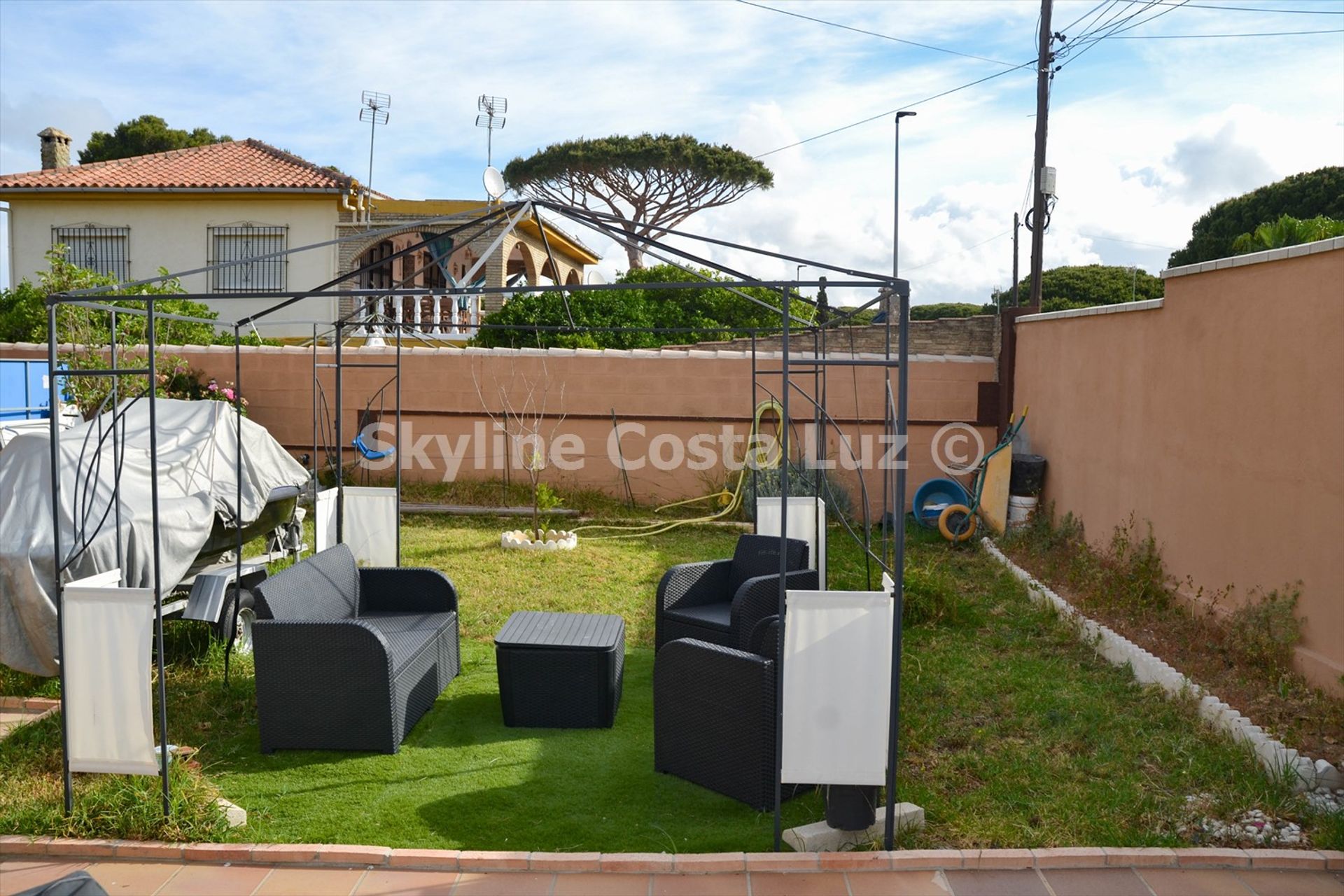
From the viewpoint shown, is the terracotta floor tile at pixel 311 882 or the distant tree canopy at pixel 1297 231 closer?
the terracotta floor tile at pixel 311 882

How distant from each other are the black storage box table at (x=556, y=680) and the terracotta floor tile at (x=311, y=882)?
4.63 feet

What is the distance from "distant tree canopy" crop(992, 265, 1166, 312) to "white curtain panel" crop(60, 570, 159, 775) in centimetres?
2708

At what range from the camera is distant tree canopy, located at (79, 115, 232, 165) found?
2831cm

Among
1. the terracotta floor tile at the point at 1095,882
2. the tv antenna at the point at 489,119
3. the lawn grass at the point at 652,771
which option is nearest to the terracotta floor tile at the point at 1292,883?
the lawn grass at the point at 652,771

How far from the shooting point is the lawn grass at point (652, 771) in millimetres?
3732

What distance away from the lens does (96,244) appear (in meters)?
18.1

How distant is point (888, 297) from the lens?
14.0ft

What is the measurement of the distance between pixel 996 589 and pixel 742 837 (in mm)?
4506

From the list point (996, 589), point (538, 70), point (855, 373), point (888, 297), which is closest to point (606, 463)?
point (855, 373)

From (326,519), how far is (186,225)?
554 inches

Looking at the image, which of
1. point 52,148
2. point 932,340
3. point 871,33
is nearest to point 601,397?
point 932,340

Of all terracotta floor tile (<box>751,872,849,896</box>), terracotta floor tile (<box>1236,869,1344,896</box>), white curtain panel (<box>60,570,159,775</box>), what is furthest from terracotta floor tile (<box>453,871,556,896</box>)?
terracotta floor tile (<box>1236,869,1344,896</box>)

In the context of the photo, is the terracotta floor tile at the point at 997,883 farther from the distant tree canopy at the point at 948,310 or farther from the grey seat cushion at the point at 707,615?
the distant tree canopy at the point at 948,310

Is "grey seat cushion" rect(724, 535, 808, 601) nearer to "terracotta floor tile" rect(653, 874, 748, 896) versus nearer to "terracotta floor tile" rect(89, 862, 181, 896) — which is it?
"terracotta floor tile" rect(653, 874, 748, 896)
